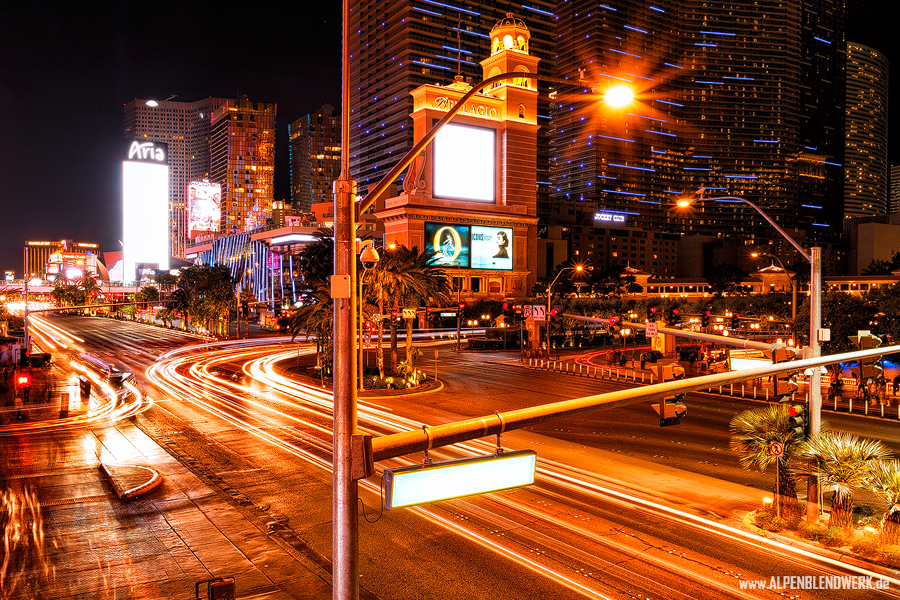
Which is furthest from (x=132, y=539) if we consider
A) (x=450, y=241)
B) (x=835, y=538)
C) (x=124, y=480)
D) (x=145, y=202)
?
(x=145, y=202)

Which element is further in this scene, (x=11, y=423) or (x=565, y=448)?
(x=11, y=423)

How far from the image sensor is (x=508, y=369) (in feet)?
146

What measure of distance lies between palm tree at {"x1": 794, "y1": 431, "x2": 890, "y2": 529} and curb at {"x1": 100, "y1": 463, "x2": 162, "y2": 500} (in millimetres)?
16382

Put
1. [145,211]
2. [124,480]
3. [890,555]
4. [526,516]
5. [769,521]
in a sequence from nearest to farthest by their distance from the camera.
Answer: [890,555] < [769,521] < [526,516] < [124,480] < [145,211]

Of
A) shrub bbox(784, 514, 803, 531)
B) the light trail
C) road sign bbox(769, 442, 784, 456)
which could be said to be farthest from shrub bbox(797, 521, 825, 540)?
road sign bbox(769, 442, 784, 456)

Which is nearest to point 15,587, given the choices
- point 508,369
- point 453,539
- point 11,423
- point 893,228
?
point 453,539

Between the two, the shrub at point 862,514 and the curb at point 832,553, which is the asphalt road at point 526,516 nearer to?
the curb at point 832,553

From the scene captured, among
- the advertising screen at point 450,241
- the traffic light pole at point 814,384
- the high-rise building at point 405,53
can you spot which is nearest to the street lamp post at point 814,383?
the traffic light pole at point 814,384

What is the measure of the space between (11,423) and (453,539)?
76.8 feet

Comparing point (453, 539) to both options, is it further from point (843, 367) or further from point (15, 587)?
point (843, 367)

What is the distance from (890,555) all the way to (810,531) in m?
1.43

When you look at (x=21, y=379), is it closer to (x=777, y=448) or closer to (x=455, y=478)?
(x=455, y=478)

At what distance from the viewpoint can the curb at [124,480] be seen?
50.5 ft

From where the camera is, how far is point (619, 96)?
33.9 ft
